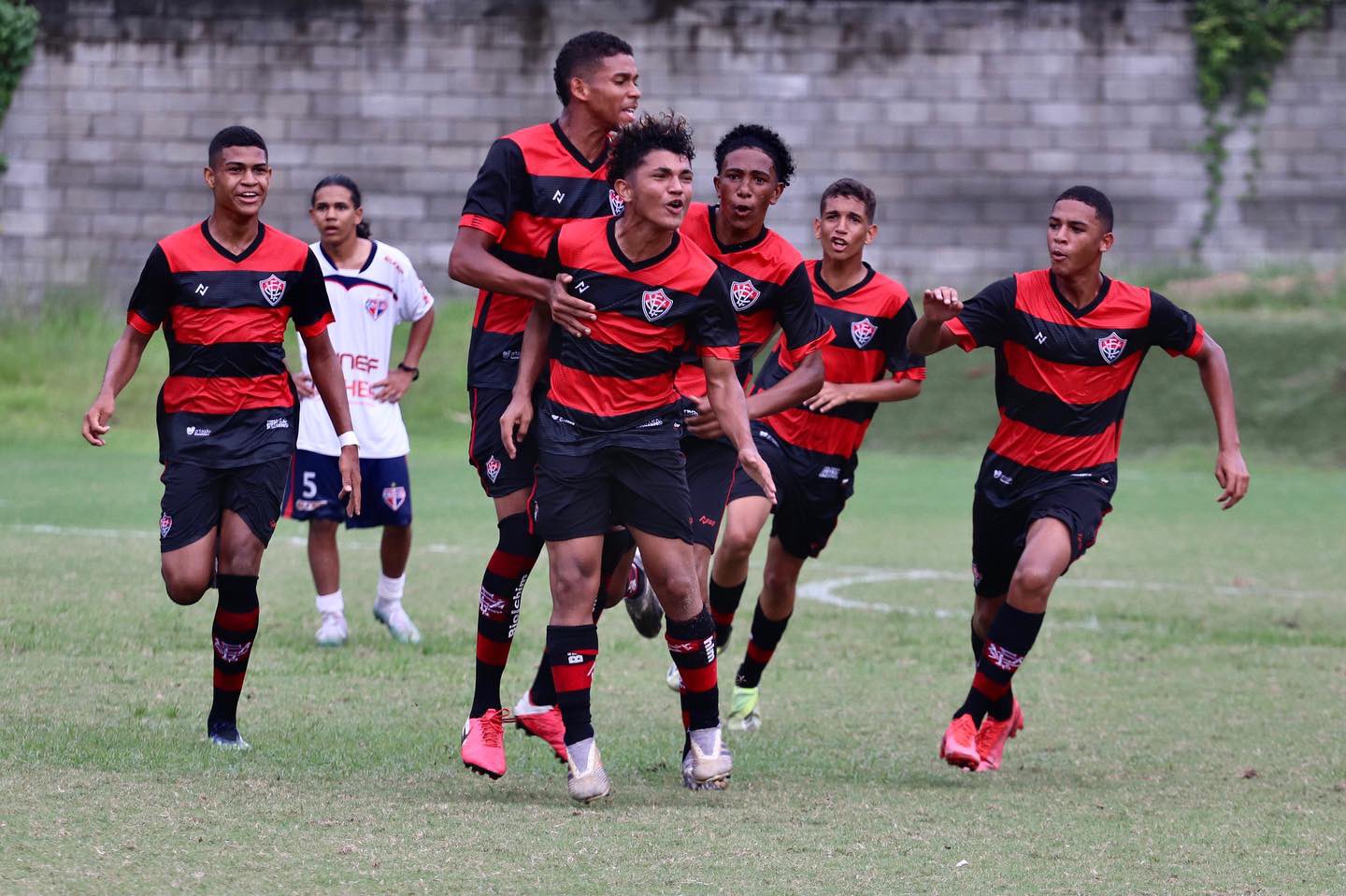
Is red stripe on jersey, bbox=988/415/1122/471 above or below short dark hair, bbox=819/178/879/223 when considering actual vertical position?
below

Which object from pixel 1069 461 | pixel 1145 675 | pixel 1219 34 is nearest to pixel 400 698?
pixel 1069 461

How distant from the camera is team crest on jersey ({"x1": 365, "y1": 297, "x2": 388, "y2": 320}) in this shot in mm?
9578

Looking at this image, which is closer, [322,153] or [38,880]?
[38,880]

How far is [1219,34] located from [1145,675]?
1633cm

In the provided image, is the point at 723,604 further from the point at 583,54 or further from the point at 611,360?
the point at 583,54

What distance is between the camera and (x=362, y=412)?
948cm

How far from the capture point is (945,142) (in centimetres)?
2316

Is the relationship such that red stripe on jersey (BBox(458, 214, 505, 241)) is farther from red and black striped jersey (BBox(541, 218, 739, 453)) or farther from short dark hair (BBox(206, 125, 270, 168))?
short dark hair (BBox(206, 125, 270, 168))

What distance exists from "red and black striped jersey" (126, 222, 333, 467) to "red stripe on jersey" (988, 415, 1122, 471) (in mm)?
2837

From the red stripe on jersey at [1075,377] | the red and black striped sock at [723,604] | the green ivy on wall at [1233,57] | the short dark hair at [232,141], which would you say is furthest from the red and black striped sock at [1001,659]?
the green ivy on wall at [1233,57]

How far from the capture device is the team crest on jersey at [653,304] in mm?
5871

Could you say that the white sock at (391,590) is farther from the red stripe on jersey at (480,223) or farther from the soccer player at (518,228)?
the red stripe on jersey at (480,223)

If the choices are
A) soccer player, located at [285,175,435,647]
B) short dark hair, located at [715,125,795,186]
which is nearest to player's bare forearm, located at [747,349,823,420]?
short dark hair, located at [715,125,795,186]

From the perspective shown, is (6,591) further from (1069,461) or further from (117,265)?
(117,265)
